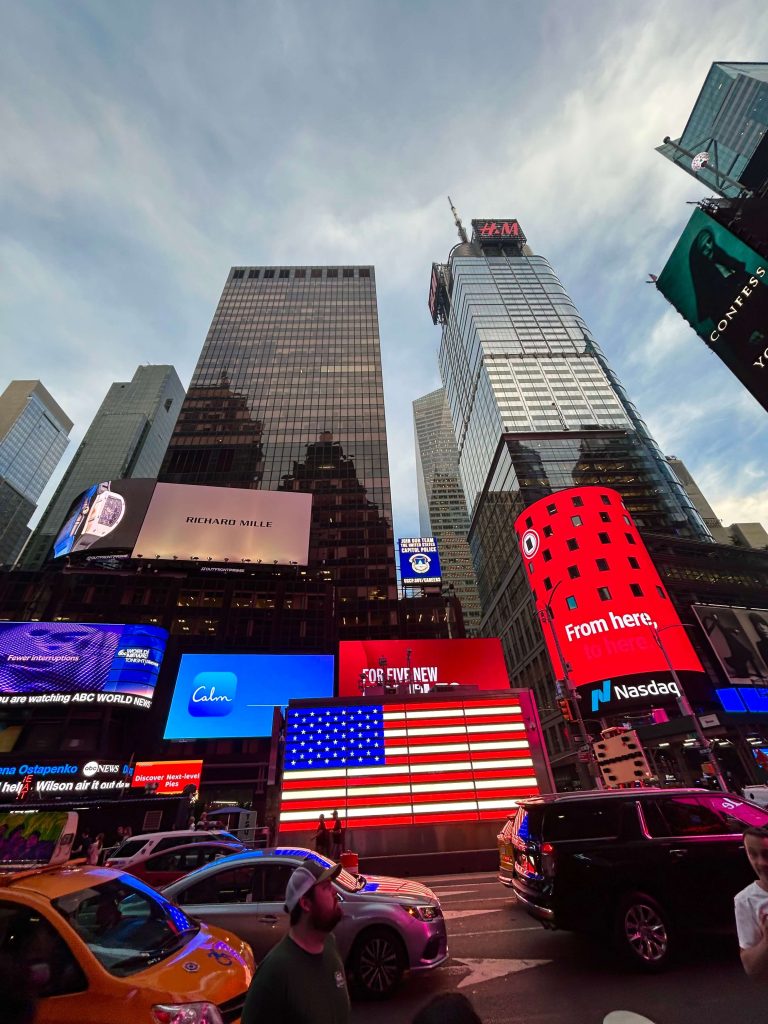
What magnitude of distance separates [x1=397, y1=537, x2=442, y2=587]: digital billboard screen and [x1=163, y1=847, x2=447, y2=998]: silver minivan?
1655 inches

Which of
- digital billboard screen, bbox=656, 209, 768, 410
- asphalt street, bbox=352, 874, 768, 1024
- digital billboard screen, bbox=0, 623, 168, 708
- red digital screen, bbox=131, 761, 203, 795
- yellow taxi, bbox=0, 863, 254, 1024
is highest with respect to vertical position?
digital billboard screen, bbox=656, 209, 768, 410

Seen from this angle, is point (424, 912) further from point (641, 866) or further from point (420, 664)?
point (420, 664)

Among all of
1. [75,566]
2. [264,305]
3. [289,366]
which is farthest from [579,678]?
[264,305]

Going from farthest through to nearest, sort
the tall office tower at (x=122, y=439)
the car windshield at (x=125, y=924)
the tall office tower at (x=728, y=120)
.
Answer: the tall office tower at (x=122, y=439), the tall office tower at (x=728, y=120), the car windshield at (x=125, y=924)

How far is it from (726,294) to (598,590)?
28.6m

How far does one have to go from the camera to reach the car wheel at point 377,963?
5.77m

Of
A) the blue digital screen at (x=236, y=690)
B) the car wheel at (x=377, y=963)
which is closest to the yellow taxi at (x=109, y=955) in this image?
the car wheel at (x=377, y=963)

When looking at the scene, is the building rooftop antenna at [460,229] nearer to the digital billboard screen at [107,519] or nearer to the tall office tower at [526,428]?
the tall office tower at [526,428]

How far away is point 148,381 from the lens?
7352 inches

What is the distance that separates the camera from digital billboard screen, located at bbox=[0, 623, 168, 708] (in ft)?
121

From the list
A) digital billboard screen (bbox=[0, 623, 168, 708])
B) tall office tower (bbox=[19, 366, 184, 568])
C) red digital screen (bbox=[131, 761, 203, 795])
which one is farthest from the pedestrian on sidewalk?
tall office tower (bbox=[19, 366, 184, 568])

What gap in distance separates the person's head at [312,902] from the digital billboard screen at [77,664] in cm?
4395

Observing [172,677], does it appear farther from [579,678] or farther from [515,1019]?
[515,1019]

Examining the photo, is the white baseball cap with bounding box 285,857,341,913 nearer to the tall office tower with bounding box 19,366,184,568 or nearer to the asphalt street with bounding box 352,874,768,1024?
the asphalt street with bounding box 352,874,768,1024
